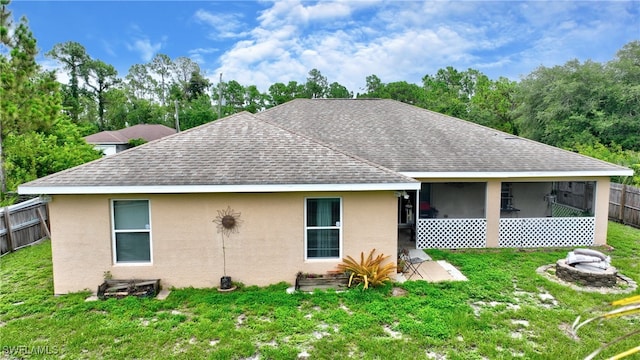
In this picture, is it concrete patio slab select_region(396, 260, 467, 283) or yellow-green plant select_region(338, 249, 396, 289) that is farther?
concrete patio slab select_region(396, 260, 467, 283)

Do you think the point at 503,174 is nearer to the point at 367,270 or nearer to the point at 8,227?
the point at 367,270

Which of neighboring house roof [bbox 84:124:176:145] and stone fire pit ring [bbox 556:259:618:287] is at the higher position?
neighboring house roof [bbox 84:124:176:145]

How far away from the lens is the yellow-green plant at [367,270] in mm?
8102

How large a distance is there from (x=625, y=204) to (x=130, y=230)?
58.6 ft

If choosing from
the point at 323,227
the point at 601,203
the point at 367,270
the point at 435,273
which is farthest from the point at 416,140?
the point at 367,270

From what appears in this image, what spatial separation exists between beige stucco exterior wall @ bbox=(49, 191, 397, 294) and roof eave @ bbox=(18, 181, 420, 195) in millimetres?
322

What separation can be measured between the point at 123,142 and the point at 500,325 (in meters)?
35.1

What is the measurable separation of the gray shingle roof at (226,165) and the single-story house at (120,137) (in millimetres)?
25928

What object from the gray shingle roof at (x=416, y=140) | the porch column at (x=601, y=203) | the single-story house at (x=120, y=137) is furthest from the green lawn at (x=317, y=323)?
the single-story house at (x=120, y=137)

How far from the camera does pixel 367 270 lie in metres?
8.18

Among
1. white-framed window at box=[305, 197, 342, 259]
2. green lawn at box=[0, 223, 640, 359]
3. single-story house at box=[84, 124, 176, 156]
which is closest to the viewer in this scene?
green lawn at box=[0, 223, 640, 359]

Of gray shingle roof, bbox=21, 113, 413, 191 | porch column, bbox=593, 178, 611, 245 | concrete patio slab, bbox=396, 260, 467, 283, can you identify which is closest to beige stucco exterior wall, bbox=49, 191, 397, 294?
gray shingle roof, bbox=21, 113, 413, 191

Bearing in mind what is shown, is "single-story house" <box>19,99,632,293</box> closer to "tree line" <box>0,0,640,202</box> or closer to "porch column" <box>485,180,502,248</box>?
"porch column" <box>485,180,502,248</box>

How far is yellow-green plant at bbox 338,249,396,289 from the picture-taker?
810 centimetres
